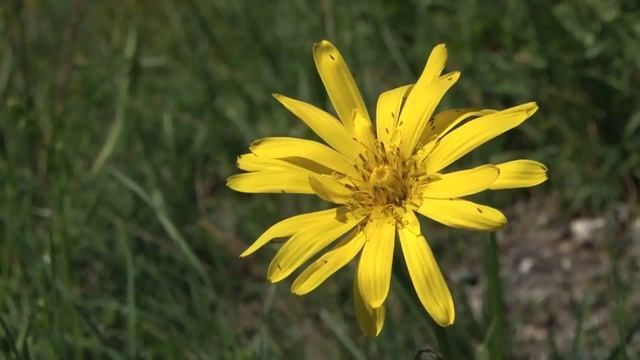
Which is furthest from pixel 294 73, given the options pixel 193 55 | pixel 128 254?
pixel 128 254

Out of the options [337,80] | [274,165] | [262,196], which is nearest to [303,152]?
[274,165]

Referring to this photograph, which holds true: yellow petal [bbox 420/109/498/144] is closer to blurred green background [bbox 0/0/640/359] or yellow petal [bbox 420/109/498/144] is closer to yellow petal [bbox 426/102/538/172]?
yellow petal [bbox 426/102/538/172]

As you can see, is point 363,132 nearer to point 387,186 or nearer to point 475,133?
point 387,186

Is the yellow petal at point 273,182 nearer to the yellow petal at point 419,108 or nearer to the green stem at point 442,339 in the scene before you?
the yellow petal at point 419,108

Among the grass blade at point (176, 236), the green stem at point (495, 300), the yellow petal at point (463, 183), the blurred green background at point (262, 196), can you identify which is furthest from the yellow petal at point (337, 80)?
the grass blade at point (176, 236)

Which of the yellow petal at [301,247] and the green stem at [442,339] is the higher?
the yellow petal at [301,247]

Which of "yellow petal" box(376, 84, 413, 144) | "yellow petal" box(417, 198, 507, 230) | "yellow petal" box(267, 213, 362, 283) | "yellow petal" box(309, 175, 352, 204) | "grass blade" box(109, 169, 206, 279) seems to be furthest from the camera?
"grass blade" box(109, 169, 206, 279)

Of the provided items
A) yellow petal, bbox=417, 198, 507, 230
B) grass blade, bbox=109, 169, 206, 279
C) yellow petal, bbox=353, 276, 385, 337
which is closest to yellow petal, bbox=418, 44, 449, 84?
yellow petal, bbox=417, 198, 507, 230
